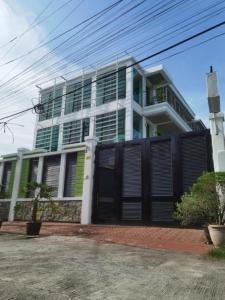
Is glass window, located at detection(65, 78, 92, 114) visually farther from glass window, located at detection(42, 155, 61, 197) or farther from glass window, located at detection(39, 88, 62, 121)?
glass window, located at detection(42, 155, 61, 197)

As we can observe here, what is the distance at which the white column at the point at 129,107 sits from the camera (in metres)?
19.9

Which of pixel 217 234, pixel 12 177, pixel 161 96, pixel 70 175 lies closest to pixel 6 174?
pixel 12 177

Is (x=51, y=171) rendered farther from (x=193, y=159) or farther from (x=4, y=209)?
(x=193, y=159)

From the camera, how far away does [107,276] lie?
4.00m

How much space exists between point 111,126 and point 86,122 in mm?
2556

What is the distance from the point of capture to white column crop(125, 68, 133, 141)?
1988cm

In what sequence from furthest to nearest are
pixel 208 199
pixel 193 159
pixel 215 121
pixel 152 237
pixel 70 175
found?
pixel 70 175 < pixel 193 159 < pixel 215 121 < pixel 152 237 < pixel 208 199

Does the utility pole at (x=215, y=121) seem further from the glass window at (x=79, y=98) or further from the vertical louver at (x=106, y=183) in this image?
the glass window at (x=79, y=98)

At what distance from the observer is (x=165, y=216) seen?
1052 cm

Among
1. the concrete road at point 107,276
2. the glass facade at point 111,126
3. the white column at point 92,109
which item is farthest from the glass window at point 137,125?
the concrete road at point 107,276

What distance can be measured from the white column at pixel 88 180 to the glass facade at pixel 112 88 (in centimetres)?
896

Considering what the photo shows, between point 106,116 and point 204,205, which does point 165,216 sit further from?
point 106,116

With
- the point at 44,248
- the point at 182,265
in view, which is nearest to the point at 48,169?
the point at 44,248

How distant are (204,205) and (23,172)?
1127cm
